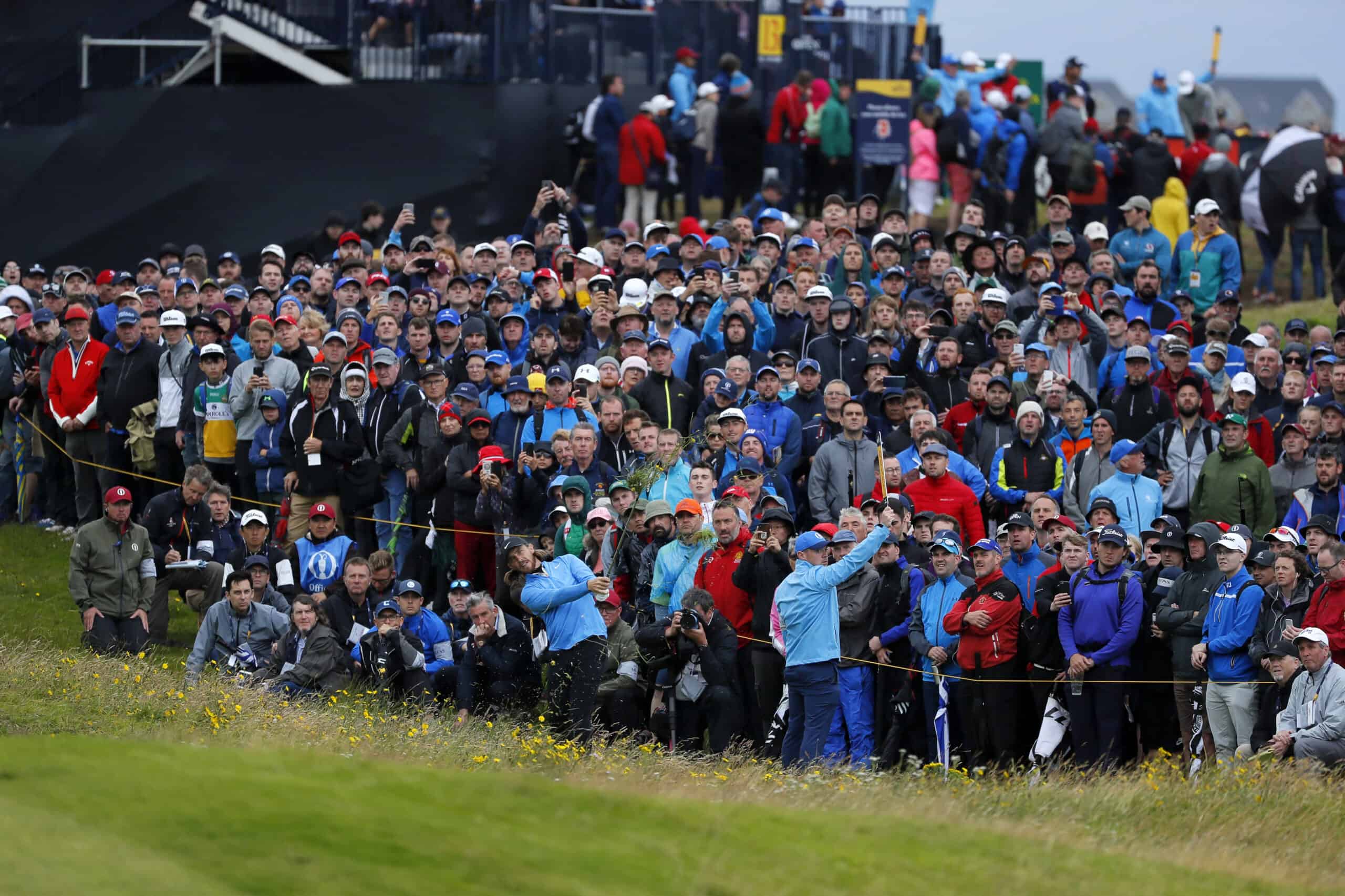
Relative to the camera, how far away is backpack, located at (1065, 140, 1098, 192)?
28375 millimetres

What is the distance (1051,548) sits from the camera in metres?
16.1

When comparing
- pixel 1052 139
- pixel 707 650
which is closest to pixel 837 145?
pixel 1052 139

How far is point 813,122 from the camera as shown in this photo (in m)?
30.1

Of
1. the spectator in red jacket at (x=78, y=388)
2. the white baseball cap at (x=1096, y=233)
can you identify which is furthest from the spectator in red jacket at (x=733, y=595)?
the spectator in red jacket at (x=78, y=388)

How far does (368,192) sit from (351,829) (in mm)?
22192

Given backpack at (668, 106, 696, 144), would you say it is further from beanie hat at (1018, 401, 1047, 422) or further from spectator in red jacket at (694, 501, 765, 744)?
spectator in red jacket at (694, 501, 765, 744)

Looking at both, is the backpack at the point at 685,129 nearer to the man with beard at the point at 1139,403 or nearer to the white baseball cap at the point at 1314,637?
the man with beard at the point at 1139,403

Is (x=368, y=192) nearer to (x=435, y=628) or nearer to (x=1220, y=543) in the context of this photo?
(x=435, y=628)

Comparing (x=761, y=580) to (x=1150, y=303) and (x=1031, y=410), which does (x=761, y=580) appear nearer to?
(x=1031, y=410)

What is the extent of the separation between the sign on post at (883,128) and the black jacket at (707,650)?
1582cm

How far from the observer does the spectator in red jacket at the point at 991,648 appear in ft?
49.2

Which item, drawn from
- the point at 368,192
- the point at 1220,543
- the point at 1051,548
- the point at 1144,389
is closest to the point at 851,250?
the point at 1144,389

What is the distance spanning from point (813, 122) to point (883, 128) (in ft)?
3.86

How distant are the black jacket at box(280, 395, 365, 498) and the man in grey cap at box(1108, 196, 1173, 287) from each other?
398 inches
